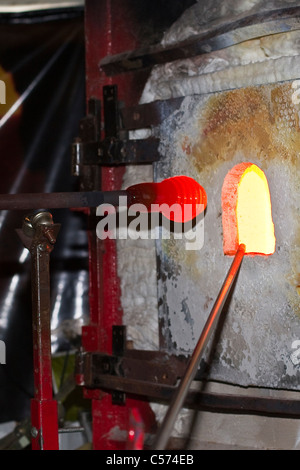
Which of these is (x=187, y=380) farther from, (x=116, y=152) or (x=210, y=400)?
(x=116, y=152)

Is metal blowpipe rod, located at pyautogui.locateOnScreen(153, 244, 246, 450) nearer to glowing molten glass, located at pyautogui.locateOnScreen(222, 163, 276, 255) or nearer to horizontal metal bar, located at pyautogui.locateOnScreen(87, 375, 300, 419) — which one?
glowing molten glass, located at pyautogui.locateOnScreen(222, 163, 276, 255)

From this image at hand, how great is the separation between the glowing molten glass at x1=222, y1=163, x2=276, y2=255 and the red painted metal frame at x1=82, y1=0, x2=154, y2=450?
23.2 inches

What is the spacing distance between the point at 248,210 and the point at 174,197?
0.27 m

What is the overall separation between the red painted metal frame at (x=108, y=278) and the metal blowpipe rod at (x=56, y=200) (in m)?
0.57

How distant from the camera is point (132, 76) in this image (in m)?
2.70

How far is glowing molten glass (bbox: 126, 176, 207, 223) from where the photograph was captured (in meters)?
2.18

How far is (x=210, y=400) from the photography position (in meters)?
2.39

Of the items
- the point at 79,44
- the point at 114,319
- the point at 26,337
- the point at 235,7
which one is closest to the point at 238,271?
the point at 114,319

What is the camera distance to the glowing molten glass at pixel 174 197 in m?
2.18

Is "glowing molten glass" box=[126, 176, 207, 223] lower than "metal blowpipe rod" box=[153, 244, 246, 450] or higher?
higher

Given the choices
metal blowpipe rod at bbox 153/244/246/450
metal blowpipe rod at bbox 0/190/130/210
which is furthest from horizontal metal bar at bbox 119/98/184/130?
metal blowpipe rod at bbox 153/244/246/450

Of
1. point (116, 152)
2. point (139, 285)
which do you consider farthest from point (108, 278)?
point (116, 152)
